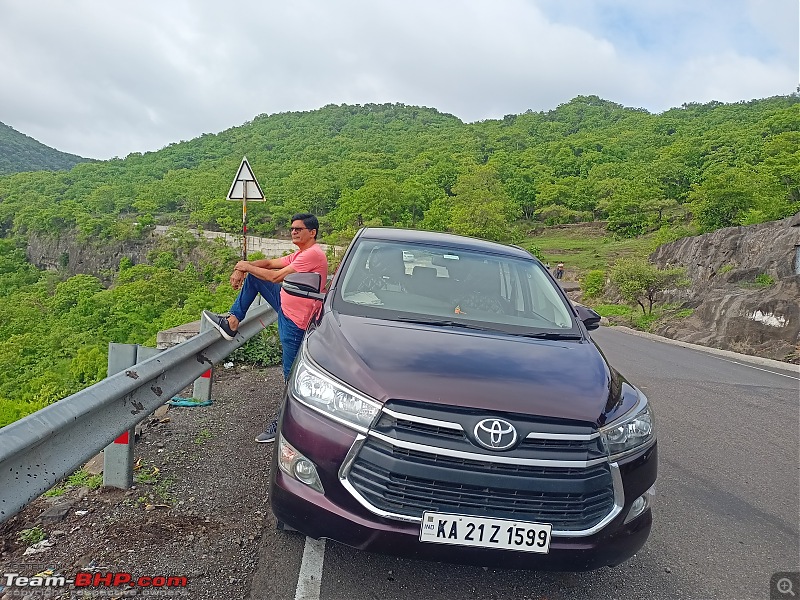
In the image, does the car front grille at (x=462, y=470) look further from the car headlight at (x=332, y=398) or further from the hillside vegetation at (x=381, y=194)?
the hillside vegetation at (x=381, y=194)

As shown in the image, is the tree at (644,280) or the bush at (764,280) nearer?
the bush at (764,280)

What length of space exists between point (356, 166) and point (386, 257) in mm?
93876

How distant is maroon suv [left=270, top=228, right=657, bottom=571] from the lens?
8.16 ft

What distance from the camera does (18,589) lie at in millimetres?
2531

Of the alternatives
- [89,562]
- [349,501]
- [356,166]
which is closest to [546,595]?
[349,501]

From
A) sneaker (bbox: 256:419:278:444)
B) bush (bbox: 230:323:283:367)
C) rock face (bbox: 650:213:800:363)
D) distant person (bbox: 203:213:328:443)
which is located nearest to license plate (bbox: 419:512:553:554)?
sneaker (bbox: 256:419:278:444)

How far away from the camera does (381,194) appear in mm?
76750

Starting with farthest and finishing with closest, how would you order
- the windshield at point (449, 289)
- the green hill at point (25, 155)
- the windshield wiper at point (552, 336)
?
the green hill at point (25, 155) < the windshield at point (449, 289) < the windshield wiper at point (552, 336)

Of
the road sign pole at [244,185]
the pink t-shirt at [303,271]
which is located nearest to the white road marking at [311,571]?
the pink t-shirt at [303,271]

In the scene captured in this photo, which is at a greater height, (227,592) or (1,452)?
(1,452)

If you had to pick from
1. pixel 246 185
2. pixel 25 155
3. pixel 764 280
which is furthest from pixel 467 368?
pixel 25 155

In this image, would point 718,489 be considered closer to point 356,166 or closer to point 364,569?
point 364,569

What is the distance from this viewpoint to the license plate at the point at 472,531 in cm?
246

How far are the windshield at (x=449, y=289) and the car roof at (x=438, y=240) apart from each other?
9 cm
